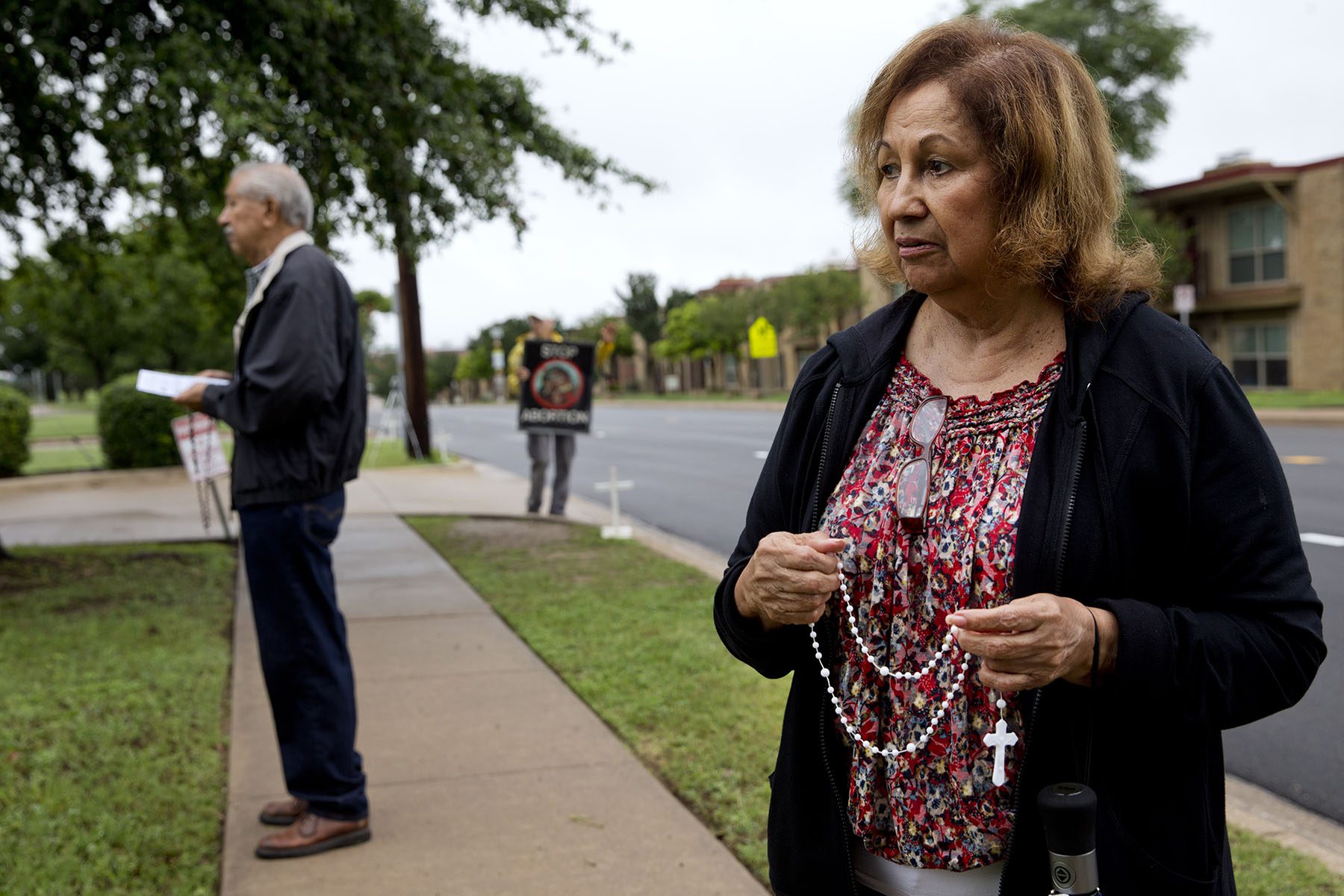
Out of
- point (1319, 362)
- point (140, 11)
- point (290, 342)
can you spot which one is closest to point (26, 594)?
point (140, 11)

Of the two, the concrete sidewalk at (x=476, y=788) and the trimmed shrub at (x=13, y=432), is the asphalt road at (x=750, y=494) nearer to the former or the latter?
the concrete sidewalk at (x=476, y=788)

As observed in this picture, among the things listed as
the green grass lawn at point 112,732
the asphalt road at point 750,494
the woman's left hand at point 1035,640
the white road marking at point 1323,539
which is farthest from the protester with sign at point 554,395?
the woman's left hand at point 1035,640

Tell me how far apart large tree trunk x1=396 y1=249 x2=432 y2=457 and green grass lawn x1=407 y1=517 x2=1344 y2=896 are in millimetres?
10772

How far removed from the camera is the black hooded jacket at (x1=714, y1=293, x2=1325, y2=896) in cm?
146

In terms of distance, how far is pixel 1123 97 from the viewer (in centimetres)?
3506

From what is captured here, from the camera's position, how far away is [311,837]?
11.7ft

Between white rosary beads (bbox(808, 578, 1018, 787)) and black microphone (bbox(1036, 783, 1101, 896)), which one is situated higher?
white rosary beads (bbox(808, 578, 1018, 787))

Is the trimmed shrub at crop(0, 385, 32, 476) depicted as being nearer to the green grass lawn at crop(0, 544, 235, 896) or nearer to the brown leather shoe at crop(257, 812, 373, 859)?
the green grass lawn at crop(0, 544, 235, 896)

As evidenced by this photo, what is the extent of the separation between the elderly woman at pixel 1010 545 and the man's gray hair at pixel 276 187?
229 cm

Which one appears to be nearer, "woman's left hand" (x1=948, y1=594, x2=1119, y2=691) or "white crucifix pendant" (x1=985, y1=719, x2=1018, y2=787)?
"woman's left hand" (x1=948, y1=594, x2=1119, y2=691)

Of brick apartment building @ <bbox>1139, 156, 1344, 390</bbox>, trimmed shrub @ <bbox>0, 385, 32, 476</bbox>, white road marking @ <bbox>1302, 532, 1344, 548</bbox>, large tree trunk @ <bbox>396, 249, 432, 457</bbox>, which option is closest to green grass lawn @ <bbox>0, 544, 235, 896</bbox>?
white road marking @ <bbox>1302, 532, 1344, 548</bbox>

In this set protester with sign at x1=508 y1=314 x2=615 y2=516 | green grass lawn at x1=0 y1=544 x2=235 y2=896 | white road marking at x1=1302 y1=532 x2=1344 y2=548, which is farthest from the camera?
protester with sign at x1=508 y1=314 x2=615 y2=516

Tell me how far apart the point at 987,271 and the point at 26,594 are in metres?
7.34

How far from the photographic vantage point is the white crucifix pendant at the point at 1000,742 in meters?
1.52
